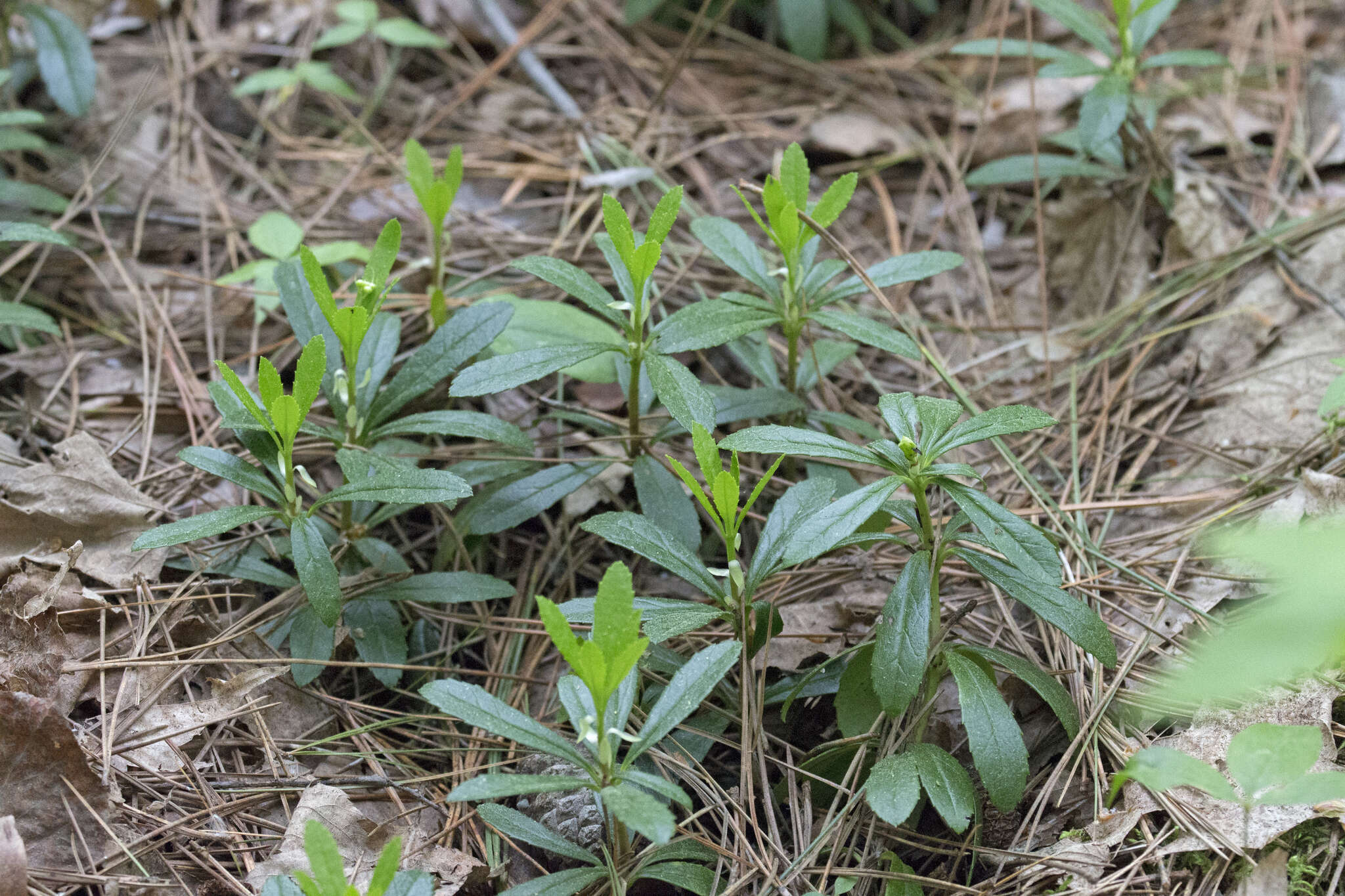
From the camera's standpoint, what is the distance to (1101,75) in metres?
2.65

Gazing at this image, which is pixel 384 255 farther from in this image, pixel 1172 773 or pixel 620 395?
pixel 1172 773

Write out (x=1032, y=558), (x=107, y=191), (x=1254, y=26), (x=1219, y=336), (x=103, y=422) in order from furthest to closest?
(x=1254, y=26) < (x=107, y=191) < (x=1219, y=336) < (x=103, y=422) < (x=1032, y=558)

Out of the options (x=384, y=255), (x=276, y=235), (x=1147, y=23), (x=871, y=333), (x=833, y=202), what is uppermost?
(x=1147, y=23)

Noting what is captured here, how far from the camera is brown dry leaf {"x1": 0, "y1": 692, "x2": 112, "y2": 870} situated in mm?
1645

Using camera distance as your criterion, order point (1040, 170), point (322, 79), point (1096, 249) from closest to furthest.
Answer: point (1040, 170) < point (1096, 249) < point (322, 79)

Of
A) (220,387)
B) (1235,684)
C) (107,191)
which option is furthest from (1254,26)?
(107,191)

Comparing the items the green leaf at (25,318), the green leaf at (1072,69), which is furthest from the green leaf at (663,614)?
the green leaf at (1072,69)

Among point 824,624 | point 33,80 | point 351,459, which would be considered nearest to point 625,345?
point 351,459

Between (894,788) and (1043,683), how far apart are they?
15.0 inches

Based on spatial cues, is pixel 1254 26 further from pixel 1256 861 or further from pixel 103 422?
pixel 103 422

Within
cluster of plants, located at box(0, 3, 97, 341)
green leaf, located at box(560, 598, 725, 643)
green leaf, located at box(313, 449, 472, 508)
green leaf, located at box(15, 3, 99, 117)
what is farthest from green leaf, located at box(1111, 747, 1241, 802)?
green leaf, located at box(15, 3, 99, 117)

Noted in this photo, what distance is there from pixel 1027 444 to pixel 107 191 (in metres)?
2.75

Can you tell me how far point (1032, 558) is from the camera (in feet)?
5.39

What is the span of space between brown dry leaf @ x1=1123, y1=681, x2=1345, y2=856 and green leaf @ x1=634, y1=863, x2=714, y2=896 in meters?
0.74
